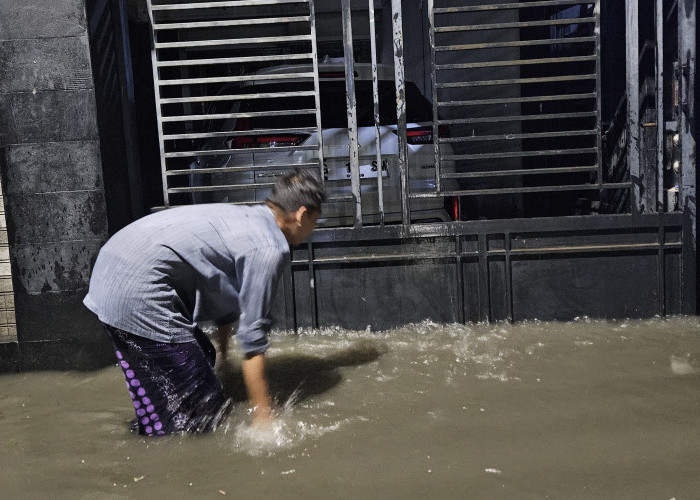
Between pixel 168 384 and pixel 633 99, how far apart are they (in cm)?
391

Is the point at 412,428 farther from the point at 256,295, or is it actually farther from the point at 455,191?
the point at 455,191

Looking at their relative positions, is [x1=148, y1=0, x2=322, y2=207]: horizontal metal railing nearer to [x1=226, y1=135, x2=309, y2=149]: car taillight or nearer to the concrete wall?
[x1=226, y1=135, x2=309, y2=149]: car taillight

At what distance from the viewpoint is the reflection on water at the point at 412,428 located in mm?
2971

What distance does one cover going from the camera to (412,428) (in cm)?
354

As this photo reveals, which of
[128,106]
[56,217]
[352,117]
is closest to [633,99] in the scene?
[352,117]

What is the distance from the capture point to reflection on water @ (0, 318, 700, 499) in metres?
2.97

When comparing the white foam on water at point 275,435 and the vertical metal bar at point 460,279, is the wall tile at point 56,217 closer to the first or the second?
the white foam on water at point 275,435

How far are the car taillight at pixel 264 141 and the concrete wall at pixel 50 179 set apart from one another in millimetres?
1286

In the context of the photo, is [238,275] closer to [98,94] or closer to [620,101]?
[98,94]

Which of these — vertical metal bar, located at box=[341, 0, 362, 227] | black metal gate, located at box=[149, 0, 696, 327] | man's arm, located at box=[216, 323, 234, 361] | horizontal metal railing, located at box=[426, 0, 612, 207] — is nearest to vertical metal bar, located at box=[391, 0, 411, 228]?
black metal gate, located at box=[149, 0, 696, 327]

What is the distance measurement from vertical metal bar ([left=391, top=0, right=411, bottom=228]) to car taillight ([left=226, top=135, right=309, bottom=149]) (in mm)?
813

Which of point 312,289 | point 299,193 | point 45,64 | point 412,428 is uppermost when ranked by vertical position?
point 45,64

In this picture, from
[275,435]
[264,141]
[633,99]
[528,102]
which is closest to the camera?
[275,435]

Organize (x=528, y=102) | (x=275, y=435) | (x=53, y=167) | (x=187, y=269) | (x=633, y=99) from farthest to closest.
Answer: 1. (x=528, y=102)
2. (x=633, y=99)
3. (x=53, y=167)
4. (x=275, y=435)
5. (x=187, y=269)
